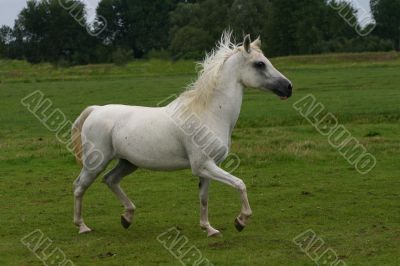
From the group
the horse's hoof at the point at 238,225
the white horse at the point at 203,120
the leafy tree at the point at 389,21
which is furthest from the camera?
the leafy tree at the point at 389,21

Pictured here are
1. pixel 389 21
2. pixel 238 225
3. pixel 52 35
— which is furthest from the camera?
pixel 389 21

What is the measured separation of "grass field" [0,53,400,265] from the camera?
343 inches

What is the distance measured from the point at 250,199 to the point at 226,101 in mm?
2908

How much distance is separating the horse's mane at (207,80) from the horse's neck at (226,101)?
9cm

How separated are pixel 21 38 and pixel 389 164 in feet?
194

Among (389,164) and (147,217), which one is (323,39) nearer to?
(389,164)

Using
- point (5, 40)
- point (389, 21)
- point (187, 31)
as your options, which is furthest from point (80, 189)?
point (389, 21)

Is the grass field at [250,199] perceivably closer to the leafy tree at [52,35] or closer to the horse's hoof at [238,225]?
the horse's hoof at [238,225]

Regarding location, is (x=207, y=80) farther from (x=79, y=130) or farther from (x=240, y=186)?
(x=79, y=130)

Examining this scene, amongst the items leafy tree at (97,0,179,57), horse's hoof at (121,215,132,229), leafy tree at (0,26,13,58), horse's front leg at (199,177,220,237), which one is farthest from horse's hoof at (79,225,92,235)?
leafy tree at (97,0,179,57)

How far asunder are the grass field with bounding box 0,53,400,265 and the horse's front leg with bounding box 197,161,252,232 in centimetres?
27

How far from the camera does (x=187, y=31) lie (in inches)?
2751

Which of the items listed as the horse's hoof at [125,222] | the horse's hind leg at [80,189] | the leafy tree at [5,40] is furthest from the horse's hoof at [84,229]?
the leafy tree at [5,40]

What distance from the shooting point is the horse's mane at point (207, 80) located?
9.59 meters
